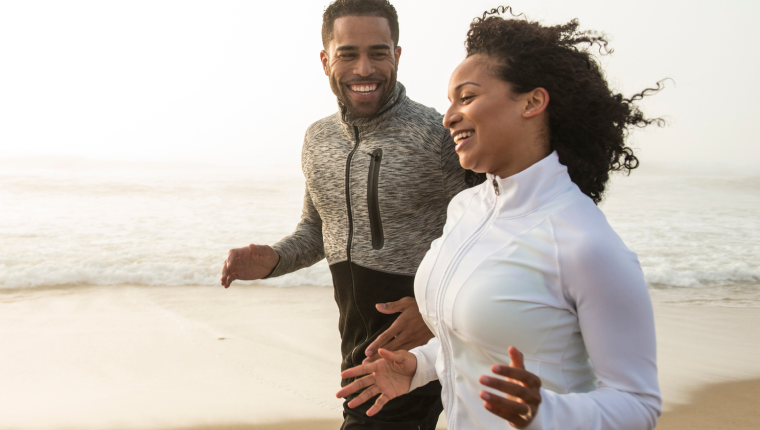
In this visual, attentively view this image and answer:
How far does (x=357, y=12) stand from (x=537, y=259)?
47.4 inches

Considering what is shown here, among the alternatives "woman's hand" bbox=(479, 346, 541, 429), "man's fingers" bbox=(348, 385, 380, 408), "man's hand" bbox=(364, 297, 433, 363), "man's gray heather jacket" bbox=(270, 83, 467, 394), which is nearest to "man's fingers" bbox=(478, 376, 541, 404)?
"woman's hand" bbox=(479, 346, 541, 429)

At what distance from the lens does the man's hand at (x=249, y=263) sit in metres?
2.17

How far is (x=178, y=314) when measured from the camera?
632cm

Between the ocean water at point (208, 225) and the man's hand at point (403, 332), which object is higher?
the man's hand at point (403, 332)

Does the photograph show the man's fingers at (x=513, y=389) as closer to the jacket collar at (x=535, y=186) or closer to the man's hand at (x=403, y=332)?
the jacket collar at (x=535, y=186)

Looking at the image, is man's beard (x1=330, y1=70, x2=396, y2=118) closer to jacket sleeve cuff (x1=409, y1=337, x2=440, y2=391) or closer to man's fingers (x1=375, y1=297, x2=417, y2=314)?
man's fingers (x1=375, y1=297, x2=417, y2=314)

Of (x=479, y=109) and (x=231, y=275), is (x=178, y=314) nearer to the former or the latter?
(x=231, y=275)

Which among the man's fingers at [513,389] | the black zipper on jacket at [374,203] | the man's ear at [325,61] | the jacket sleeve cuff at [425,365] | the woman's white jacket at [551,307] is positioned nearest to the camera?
the man's fingers at [513,389]

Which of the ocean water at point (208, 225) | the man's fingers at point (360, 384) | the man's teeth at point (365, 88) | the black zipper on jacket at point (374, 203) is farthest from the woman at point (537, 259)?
the ocean water at point (208, 225)

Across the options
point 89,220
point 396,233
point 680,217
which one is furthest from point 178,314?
point 680,217

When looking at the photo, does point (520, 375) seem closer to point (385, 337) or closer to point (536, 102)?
point (536, 102)

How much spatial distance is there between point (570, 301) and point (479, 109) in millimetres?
478

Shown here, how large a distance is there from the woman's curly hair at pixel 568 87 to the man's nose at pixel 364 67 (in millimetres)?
586

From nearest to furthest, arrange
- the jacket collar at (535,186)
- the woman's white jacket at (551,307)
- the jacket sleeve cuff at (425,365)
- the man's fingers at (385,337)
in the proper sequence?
the woman's white jacket at (551,307)
the jacket collar at (535,186)
the jacket sleeve cuff at (425,365)
the man's fingers at (385,337)
